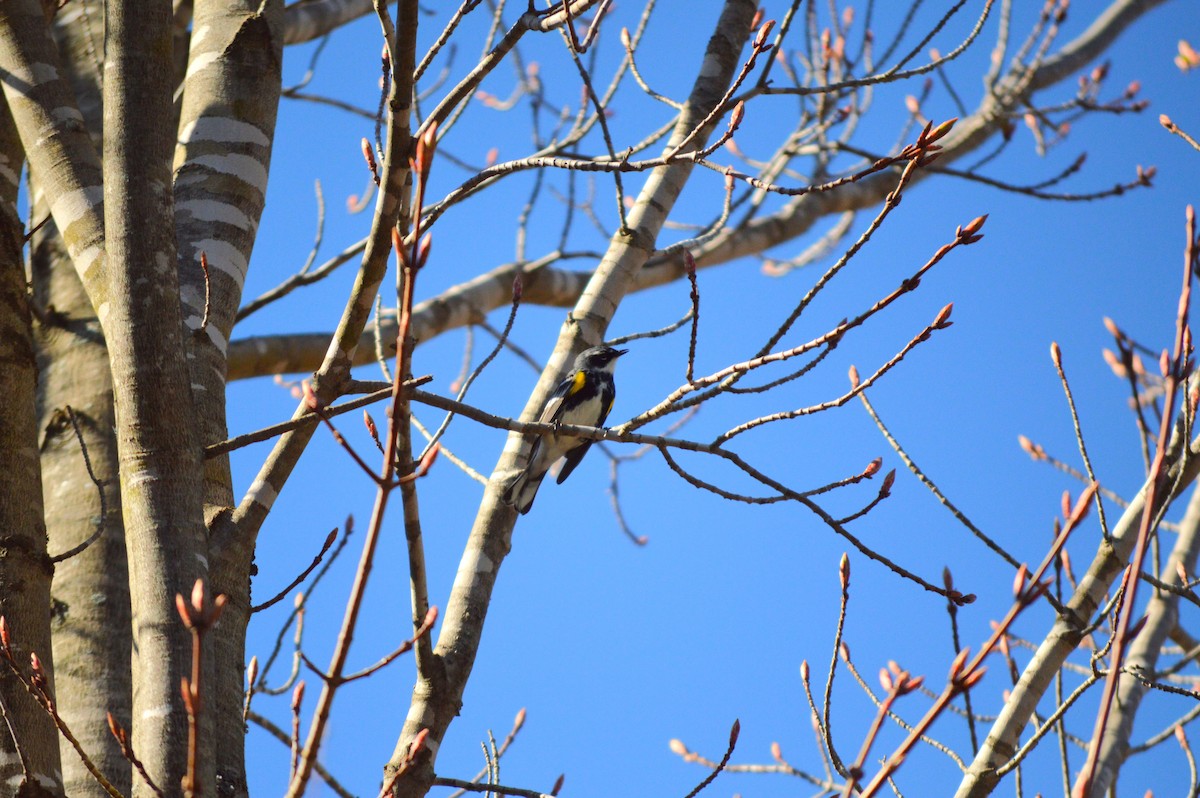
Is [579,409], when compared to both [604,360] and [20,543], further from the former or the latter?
[20,543]

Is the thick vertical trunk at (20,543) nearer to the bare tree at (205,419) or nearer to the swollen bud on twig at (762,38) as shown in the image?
the bare tree at (205,419)

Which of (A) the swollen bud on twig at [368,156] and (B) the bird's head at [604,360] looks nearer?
(A) the swollen bud on twig at [368,156]

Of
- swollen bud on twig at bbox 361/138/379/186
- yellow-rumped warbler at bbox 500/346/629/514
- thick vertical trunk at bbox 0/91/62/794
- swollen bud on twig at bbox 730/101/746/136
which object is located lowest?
thick vertical trunk at bbox 0/91/62/794

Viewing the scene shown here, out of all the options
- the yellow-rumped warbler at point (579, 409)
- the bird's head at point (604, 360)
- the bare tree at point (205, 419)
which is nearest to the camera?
the bare tree at point (205, 419)

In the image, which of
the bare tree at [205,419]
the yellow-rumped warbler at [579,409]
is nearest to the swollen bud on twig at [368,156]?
the bare tree at [205,419]

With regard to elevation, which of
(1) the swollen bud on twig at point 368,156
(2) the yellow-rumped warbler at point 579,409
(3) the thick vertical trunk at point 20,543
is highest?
(2) the yellow-rumped warbler at point 579,409

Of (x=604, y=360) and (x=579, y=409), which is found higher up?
(x=604, y=360)

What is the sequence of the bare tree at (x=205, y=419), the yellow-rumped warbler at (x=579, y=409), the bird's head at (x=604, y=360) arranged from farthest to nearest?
the bird's head at (x=604, y=360), the yellow-rumped warbler at (x=579, y=409), the bare tree at (x=205, y=419)

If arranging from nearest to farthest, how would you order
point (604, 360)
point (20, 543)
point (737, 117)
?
point (20, 543) < point (737, 117) < point (604, 360)

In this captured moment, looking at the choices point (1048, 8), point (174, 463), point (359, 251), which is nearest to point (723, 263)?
point (1048, 8)

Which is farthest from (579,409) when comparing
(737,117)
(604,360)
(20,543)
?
(20,543)

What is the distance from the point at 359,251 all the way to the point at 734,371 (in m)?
2.96

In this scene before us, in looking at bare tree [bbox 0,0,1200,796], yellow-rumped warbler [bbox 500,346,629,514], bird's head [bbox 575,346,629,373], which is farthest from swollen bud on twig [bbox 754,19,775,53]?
bird's head [bbox 575,346,629,373]

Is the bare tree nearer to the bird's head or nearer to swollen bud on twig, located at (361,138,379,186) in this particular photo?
swollen bud on twig, located at (361,138,379,186)
